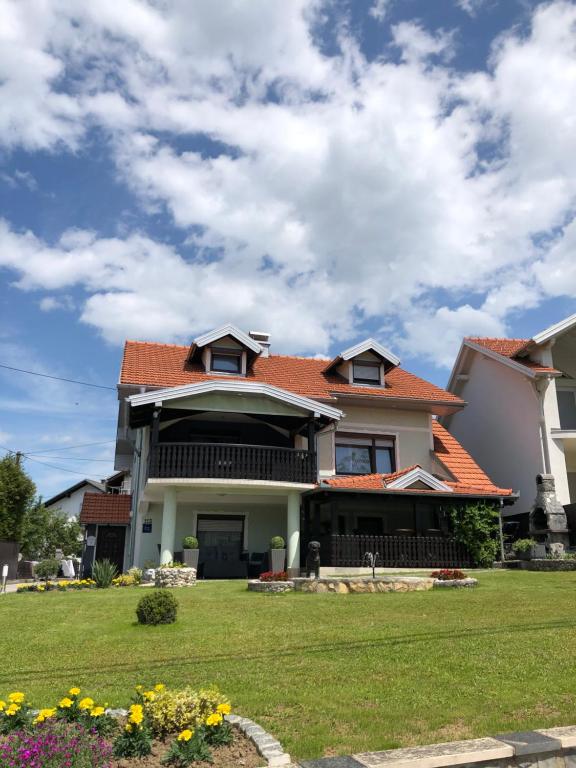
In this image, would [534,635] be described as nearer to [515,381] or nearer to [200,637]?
[200,637]

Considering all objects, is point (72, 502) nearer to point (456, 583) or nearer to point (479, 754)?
point (456, 583)

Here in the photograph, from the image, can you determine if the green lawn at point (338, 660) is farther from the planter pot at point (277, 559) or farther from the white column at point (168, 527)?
the white column at point (168, 527)

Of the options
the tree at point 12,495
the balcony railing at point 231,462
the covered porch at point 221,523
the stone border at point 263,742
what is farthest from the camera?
the tree at point 12,495

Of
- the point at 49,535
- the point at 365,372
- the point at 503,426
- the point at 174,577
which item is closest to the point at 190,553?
the point at 174,577

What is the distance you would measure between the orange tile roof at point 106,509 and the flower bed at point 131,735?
69.3ft

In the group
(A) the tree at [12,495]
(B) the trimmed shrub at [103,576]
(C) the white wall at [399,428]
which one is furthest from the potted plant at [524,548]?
(A) the tree at [12,495]

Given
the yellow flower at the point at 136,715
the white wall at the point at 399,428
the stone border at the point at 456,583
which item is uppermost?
the white wall at the point at 399,428

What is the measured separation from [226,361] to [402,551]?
9.60 m

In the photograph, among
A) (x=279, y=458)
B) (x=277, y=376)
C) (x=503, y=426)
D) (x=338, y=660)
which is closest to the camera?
(x=338, y=660)

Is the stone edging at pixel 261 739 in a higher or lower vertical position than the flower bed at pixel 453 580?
lower

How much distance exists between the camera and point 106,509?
2630 centimetres

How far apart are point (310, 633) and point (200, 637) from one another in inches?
63.9

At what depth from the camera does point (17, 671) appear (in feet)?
24.6

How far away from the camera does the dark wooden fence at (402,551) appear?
19.0 metres
